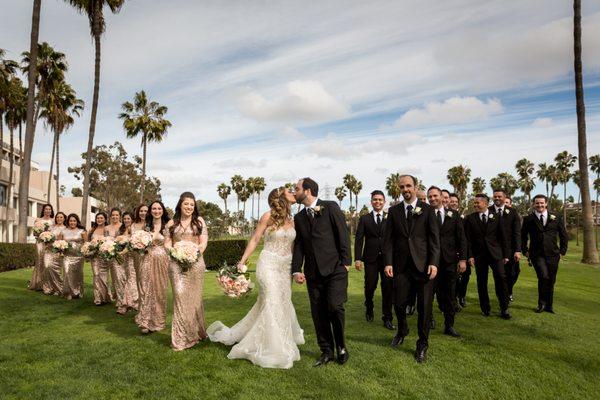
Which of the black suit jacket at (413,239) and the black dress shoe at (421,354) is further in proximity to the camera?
the black suit jacket at (413,239)

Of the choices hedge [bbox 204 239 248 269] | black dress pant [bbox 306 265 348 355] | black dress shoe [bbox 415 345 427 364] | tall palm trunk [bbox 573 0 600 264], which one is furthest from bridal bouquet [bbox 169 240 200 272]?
tall palm trunk [bbox 573 0 600 264]

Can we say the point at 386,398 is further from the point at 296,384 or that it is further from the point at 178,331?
the point at 178,331

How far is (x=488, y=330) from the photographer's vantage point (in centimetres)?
823

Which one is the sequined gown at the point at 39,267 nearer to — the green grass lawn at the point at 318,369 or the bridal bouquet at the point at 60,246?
the bridal bouquet at the point at 60,246

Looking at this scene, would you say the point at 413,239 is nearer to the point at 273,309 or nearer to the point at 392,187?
the point at 273,309

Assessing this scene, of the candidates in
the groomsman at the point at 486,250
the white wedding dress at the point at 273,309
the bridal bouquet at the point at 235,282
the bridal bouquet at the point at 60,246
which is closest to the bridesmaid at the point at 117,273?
the bridal bouquet at the point at 60,246

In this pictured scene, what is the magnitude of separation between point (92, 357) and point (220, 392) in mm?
2666

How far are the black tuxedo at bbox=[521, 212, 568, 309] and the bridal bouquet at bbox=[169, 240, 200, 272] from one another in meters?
7.35

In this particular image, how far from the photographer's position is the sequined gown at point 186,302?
7.23 meters

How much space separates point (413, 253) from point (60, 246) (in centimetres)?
1010

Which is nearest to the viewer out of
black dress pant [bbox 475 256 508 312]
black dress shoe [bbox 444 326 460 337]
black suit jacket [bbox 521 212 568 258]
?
black dress shoe [bbox 444 326 460 337]

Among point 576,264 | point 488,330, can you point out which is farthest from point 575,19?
point 488,330

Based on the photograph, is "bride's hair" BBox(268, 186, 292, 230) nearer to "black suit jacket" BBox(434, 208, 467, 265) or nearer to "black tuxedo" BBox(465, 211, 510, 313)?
"black suit jacket" BBox(434, 208, 467, 265)

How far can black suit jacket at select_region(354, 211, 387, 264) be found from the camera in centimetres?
927
